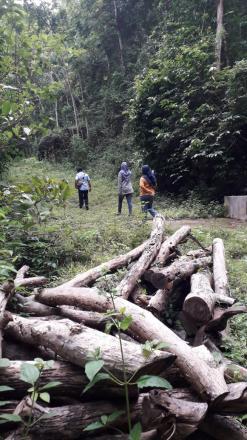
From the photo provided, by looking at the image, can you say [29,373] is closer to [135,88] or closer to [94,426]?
[94,426]

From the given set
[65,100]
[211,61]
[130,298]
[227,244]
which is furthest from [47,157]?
[130,298]

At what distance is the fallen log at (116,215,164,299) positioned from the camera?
4.76m

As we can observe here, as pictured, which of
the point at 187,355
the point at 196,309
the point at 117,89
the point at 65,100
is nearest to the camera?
the point at 187,355

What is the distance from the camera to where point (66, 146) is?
29922mm

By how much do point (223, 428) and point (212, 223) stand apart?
29.9 ft

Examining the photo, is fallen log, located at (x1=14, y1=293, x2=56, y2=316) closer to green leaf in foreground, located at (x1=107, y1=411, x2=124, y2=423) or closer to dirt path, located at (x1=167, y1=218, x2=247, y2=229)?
green leaf in foreground, located at (x1=107, y1=411, x2=124, y2=423)

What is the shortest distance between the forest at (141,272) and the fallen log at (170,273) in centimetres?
2

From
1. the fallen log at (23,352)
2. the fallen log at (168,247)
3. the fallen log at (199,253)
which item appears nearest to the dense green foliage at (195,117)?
the fallen log at (168,247)

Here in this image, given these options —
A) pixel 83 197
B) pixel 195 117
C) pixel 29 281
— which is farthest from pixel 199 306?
pixel 83 197

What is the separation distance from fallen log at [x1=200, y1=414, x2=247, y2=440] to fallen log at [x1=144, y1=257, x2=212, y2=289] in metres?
2.11

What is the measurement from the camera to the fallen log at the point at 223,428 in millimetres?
2619

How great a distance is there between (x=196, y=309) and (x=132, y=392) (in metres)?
1.62

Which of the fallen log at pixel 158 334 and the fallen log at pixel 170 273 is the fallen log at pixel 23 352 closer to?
the fallen log at pixel 158 334

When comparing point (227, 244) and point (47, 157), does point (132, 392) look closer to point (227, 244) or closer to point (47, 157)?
point (227, 244)
